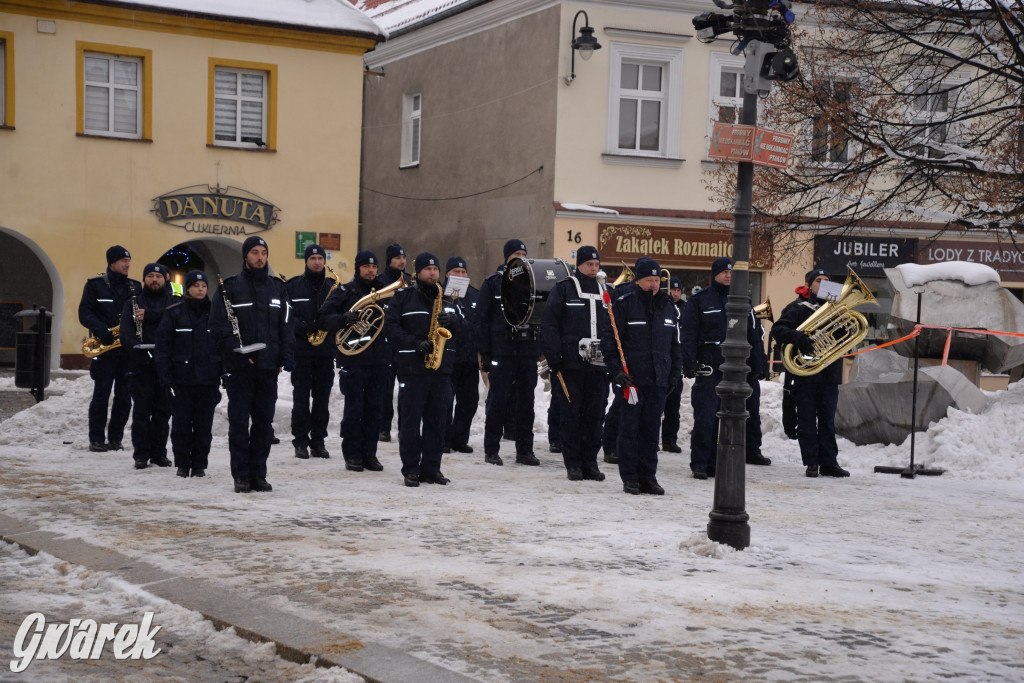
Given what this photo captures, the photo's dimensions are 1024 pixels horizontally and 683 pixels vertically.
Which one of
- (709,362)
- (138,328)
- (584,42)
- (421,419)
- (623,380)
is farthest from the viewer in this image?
(584,42)

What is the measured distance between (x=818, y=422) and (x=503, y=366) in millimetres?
3178

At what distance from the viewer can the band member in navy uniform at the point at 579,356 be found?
39.2 feet

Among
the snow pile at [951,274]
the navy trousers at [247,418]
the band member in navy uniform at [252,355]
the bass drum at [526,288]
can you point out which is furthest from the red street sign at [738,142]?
the snow pile at [951,274]

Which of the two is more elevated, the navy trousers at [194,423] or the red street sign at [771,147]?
the red street sign at [771,147]

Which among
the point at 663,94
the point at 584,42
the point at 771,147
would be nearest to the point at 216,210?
the point at 584,42

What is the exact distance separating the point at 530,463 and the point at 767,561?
5262 mm

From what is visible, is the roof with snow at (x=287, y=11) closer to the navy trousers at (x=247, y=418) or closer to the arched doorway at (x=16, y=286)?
the arched doorway at (x=16, y=286)

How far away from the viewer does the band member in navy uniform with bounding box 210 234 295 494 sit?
10961mm

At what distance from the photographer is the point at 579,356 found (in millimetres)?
11953

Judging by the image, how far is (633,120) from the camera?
83.1 ft

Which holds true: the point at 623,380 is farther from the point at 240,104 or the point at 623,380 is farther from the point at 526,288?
the point at 240,104

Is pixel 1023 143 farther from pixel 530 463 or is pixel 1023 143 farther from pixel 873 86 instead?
pixel 530 463

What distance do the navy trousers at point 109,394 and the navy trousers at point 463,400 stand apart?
325 centimetres

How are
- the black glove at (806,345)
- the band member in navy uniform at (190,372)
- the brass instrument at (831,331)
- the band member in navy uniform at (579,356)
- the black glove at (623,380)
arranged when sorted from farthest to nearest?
the black glove at (806,345)
the brass instrument at (831,331)
the band member in navy uniform at (579,356)
the band member in navy uniform at (190,372)
the black glove at (623,380)
